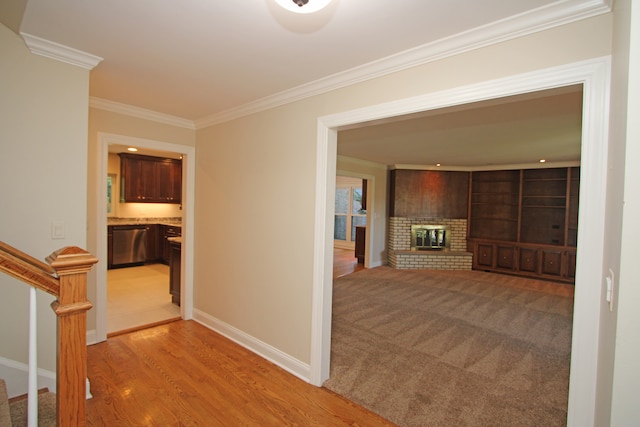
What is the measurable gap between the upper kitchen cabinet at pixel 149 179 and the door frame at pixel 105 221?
378 centimetres

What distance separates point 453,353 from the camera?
3164mm

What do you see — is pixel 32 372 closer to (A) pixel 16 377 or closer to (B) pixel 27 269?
(B) pixel 27 269

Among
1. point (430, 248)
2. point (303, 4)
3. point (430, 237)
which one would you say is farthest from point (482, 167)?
point (303, 4)

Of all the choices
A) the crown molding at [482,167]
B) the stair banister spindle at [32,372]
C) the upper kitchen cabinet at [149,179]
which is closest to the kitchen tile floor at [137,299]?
the upper kitchen cabinet at [149,179]

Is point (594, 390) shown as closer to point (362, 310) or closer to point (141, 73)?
point (362, 310)

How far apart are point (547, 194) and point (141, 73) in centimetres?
758

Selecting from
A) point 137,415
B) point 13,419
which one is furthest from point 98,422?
point 13,419

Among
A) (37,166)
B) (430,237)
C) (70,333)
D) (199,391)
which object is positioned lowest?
(199,391)

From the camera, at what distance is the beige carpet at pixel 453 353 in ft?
7.61

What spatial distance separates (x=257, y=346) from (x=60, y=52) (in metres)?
2.88

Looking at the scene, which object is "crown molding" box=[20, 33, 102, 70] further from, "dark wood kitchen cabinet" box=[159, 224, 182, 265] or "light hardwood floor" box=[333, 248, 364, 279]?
"dark wood kitchen cabinet" box=[159, 224, 182, 265]

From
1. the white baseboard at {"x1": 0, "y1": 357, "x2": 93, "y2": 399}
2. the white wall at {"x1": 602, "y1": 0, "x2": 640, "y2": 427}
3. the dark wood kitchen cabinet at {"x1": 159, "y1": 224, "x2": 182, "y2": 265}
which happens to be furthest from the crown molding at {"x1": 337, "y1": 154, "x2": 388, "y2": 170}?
the white wall at {"x1": 602, "y1": 0, "x2": 640, "y2": 427}

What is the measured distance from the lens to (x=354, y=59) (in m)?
2.16

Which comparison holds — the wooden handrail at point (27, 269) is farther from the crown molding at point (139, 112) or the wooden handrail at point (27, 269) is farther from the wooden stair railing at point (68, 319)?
the crown molding at point (139, 112)
